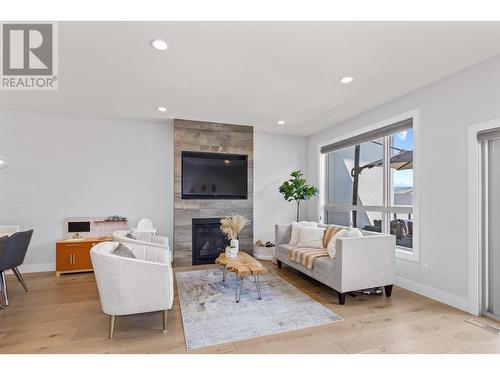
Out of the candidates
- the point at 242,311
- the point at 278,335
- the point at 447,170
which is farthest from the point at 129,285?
the point at 447,170

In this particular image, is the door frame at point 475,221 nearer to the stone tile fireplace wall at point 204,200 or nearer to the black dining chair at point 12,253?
the stone tile fireplace wall at point 204,200

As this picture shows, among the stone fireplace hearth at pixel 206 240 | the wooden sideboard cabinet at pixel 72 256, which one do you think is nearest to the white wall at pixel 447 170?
the stone fireplace hearth at pixel 206 240

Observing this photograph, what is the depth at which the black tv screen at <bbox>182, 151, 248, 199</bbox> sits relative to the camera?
469 centimetres

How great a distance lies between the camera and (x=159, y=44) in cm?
223

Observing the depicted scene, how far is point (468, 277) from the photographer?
2.65m

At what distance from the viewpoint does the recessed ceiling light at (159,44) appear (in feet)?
7.16

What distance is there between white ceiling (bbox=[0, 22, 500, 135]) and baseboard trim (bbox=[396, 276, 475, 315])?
100 inches

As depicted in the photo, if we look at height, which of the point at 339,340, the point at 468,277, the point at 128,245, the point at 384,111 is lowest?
the point at 339,340

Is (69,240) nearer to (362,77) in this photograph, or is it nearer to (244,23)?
(244,23)

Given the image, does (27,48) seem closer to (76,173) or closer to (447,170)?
(76,173)

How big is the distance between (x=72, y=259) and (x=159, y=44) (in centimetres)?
362
